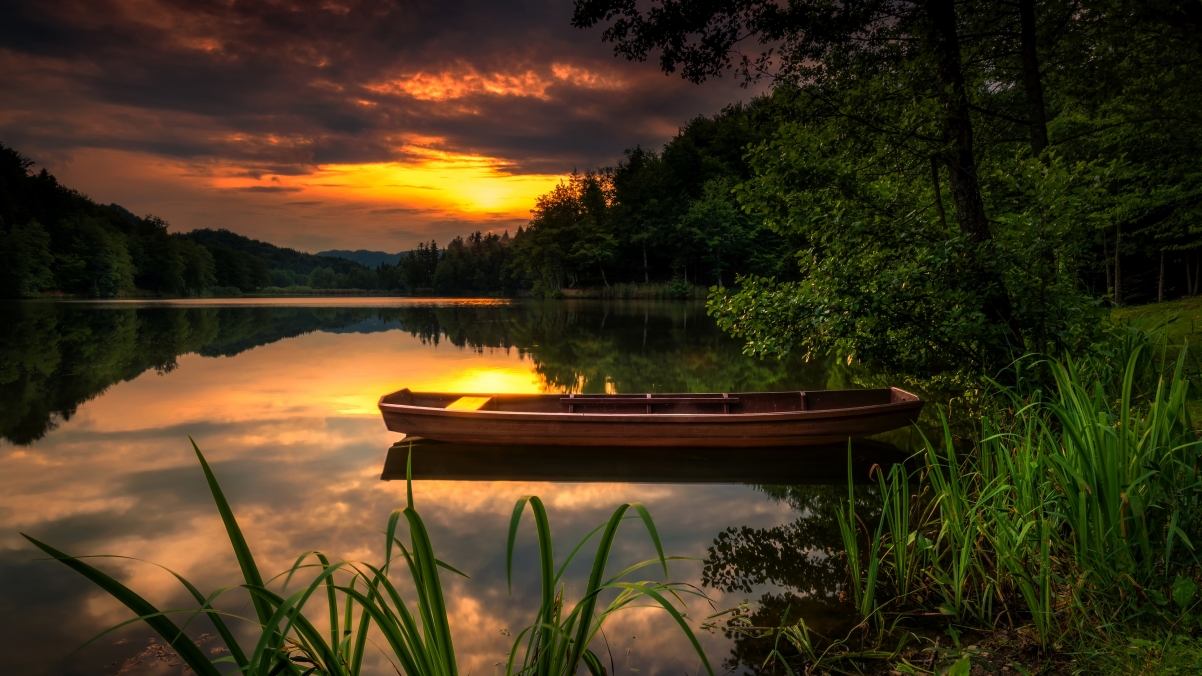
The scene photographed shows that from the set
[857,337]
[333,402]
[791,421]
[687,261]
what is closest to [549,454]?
[791,421]

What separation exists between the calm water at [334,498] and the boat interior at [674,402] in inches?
37.8

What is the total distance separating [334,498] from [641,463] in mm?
3867

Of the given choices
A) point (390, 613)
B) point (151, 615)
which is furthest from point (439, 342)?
point (151, 615)

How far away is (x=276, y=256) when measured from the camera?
582 ft

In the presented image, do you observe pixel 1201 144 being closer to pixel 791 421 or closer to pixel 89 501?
pixel 791 421

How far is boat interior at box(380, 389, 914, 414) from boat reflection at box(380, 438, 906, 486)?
676 mm

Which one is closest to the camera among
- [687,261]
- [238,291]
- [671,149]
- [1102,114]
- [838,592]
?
[838,592]

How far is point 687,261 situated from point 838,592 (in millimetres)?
45941

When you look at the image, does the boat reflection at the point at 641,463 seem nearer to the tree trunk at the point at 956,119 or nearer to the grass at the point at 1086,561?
the tree trunk at the point at 956,119

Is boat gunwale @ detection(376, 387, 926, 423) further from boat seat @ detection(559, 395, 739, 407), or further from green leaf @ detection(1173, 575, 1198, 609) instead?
green leaf @ detection(1173, 575, 1198, 609)

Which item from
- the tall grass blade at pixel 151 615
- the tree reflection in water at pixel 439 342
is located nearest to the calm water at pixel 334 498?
the tree reflection in water at pixel 439 342

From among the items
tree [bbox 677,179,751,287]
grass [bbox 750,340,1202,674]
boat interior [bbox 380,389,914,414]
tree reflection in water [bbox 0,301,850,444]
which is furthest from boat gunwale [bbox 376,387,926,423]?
tree [bbox 677,179,751,287]

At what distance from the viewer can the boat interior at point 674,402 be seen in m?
9.16

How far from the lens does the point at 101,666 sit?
12.4 ft
